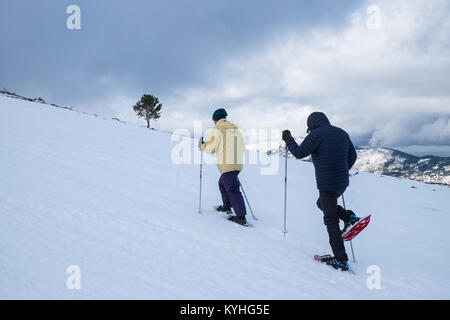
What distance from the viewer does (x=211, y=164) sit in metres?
14.0

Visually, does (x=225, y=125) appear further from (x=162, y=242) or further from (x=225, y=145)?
(x=162, y=242)

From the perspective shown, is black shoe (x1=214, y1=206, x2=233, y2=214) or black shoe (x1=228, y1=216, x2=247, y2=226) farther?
black shoe (x1=214, y1=206, x2=233, y2=214)

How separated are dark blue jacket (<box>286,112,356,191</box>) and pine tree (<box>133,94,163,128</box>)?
52464mm

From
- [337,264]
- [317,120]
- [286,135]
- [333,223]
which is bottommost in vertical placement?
[337,264]

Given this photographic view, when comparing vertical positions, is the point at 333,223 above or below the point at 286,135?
below

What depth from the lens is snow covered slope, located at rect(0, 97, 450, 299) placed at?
2.76 m

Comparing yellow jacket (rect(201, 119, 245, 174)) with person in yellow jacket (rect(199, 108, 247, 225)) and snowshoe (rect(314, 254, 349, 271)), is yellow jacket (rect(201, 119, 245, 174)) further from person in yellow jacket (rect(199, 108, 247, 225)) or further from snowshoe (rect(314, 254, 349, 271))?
snowshoe (rect(314, 254, 349, 271))

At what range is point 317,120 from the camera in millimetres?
4293

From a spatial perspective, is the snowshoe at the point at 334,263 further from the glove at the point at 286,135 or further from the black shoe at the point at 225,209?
the black shoe at the point at 225,209

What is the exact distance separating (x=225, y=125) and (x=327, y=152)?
7.09ft

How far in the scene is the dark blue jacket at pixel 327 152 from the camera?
414 cm

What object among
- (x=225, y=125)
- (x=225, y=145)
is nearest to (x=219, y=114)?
(x=225, y=125)

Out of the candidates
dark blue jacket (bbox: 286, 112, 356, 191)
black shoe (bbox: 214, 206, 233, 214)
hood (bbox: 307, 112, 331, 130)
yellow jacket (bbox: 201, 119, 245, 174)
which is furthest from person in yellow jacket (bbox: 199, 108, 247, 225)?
hood (bbox: 307, 112, 331, 130)
